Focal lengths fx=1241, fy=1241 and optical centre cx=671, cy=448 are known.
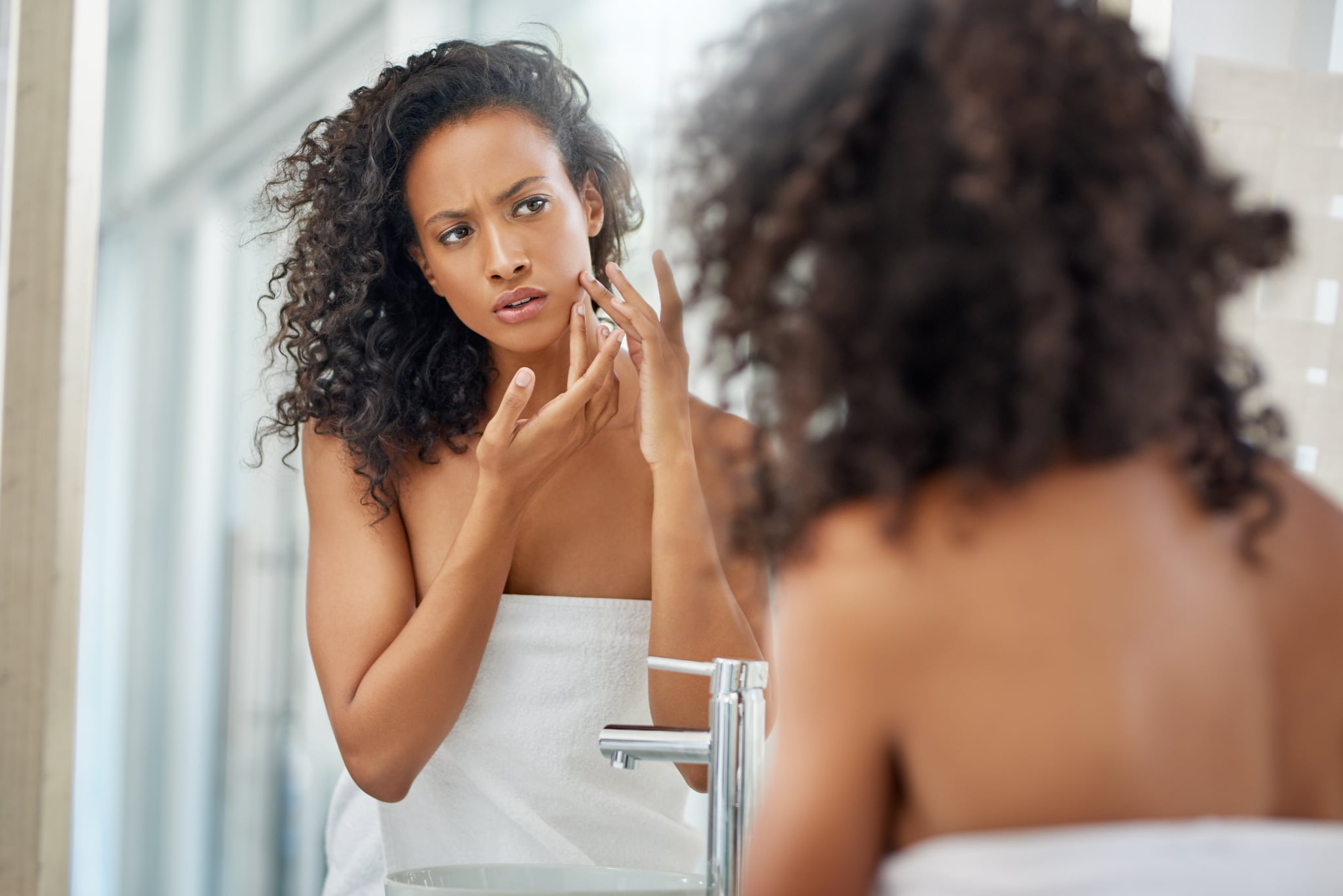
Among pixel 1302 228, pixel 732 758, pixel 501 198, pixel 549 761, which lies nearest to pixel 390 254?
pixel 501 198

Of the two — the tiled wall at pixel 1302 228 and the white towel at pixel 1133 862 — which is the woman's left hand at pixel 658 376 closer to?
the tiled wall at pixel 1302 228

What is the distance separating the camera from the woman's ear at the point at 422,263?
3.24 ft

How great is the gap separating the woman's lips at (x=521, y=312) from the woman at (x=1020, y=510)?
0.52 metres

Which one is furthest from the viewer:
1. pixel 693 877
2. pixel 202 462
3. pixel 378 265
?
pixel 202 462

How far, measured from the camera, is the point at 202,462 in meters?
1.11

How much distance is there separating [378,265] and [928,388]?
699mm

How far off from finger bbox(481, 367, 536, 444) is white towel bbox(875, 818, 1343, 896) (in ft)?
1.77

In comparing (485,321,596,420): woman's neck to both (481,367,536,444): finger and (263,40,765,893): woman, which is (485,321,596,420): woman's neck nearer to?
(263,40,765,893): woman

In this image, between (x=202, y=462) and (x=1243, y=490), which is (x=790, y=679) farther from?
(x=202, y=462)

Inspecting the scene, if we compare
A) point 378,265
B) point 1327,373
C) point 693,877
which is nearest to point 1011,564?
point 693,877

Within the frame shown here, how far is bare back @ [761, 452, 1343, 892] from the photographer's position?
1.21 feet

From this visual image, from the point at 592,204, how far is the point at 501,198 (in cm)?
11

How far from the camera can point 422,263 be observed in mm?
997

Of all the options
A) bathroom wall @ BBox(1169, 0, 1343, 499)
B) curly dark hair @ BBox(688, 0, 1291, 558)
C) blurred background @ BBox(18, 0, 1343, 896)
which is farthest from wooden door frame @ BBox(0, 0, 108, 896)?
bathroom wall @ BBox(1169, 0, 1343, 499)
